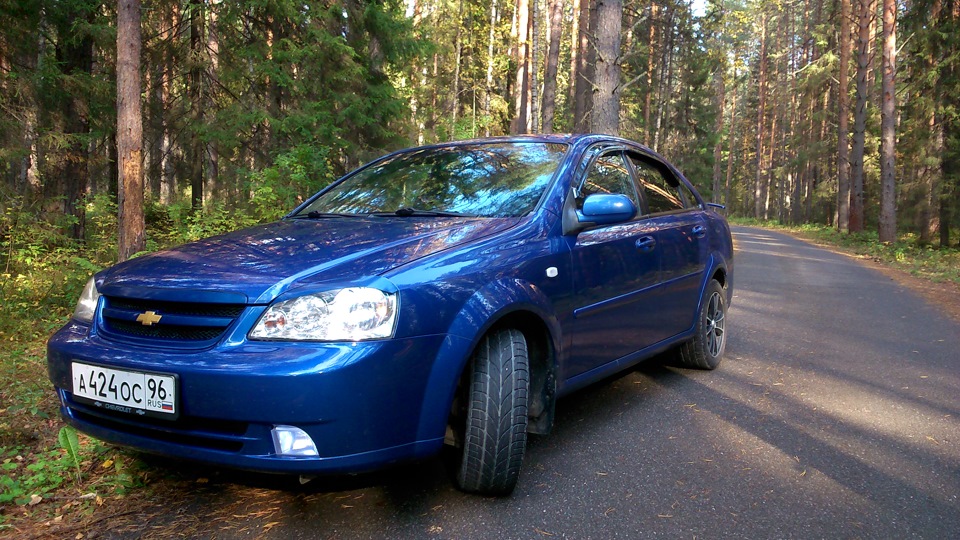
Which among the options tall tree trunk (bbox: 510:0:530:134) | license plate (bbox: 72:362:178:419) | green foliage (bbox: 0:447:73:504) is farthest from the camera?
tall tree trunk (bbox: 510:0:530:134)

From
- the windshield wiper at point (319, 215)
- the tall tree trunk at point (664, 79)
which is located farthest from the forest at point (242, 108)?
the tall tree trunk at point (664, 79)

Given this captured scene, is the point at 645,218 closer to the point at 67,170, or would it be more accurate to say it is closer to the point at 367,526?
the point at 367,526

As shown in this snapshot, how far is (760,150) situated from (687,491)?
4725cm

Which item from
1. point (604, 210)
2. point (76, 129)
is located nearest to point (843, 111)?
point (76, 129)

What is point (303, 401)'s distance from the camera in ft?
7.04

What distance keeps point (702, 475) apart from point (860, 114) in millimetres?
23581

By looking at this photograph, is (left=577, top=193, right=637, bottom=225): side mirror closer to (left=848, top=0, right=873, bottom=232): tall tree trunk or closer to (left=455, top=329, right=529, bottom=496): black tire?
(left=455, top=329, right=529, bottom=496): black tire

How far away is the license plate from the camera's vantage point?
7.41 ft

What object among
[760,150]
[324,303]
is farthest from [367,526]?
[760,150]

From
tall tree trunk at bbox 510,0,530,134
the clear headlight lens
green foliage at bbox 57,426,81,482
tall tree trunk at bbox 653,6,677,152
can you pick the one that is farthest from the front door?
tall tree trunk at bbox 653,6,677,152

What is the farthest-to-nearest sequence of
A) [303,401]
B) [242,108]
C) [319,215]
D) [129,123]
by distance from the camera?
[242,108] → [129,123] → [319,215] → [303,401]

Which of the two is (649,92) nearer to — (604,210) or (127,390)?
(604,210)

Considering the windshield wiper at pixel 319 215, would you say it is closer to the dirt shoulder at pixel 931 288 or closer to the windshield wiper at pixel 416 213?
the windshield wiper at pixel 416 213

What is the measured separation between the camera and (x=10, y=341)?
5480 mm
